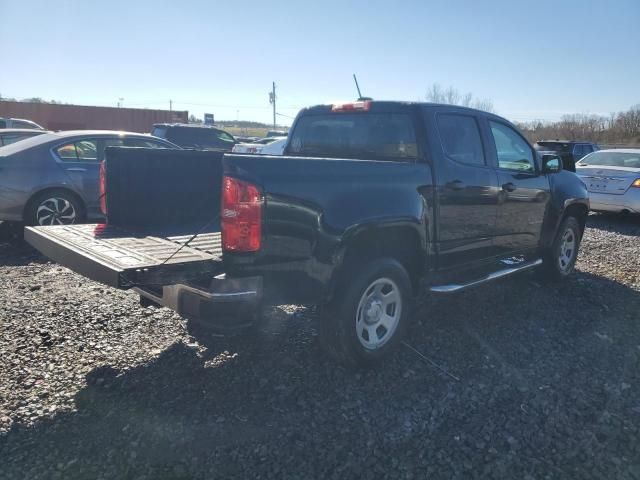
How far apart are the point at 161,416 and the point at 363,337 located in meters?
1.47

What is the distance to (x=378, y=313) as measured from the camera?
3.92 metres

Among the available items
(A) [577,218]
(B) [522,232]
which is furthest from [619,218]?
(B) [522,232]

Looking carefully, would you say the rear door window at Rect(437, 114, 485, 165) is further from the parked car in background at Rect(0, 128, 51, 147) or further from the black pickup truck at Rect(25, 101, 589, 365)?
the parked car in background at Rect(0, 128, 51, 147)

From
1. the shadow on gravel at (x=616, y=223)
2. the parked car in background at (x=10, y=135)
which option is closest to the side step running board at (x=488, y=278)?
the shadow on gravel at (x=616, y=223)

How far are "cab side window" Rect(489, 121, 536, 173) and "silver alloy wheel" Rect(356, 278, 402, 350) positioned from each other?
6.36 feet

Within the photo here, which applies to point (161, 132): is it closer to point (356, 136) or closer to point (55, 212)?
point (55, 212)

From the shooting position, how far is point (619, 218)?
38.8ft

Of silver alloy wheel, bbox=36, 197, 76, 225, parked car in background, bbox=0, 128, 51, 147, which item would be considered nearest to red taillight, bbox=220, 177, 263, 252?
silver alloy wheel, bbox=36, 197, 76, 225

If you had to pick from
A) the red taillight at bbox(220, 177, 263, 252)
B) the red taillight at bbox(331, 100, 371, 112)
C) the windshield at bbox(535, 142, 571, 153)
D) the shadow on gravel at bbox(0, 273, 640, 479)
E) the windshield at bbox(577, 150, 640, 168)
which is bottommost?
the shadow on gravel at bbox(0, 273, 640, 479)

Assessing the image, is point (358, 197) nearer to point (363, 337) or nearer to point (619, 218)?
point (363, 337)

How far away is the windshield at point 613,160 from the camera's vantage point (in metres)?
11.5

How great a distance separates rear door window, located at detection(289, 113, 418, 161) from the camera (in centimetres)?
434

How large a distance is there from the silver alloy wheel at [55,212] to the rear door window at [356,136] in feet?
12.6

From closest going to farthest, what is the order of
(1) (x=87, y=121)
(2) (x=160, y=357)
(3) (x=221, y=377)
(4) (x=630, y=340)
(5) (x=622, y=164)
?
(3) (x=221, y=377) < (2) (x=160, y=357) < (4) (x=630, y=340) < (5) (x=622, y=164) < (1) (x=87, y=121)
